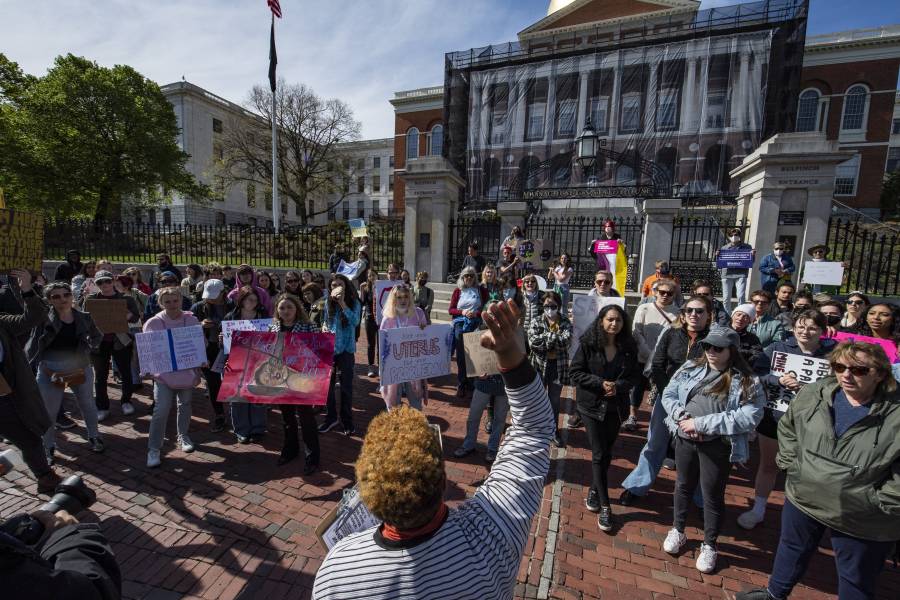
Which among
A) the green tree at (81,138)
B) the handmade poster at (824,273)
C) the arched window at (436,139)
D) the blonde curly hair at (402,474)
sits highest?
the arched window at (436,139)

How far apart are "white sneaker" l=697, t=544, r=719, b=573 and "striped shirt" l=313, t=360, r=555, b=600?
272 cm

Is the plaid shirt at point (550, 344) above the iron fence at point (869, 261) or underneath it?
underneath

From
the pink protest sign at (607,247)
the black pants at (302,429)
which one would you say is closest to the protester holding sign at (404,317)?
the black pants at (302,429)

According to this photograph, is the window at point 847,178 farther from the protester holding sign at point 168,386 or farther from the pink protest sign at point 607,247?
the protester holding sign at point 168,386

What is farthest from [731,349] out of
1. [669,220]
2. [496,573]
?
[669,220]

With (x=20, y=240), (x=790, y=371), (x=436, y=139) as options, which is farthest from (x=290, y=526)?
(x=436, y=139)

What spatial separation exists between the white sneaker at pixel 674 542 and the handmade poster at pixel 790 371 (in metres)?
1.49

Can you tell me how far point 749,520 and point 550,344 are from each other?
2.43 metres

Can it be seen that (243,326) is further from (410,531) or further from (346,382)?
(410,531)

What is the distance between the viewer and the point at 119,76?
2778cm

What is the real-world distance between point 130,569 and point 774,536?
542cm

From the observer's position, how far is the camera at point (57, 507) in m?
1.51

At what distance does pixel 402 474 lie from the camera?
1.15 metres

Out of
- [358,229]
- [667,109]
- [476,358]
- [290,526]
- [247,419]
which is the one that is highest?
[667,109]
